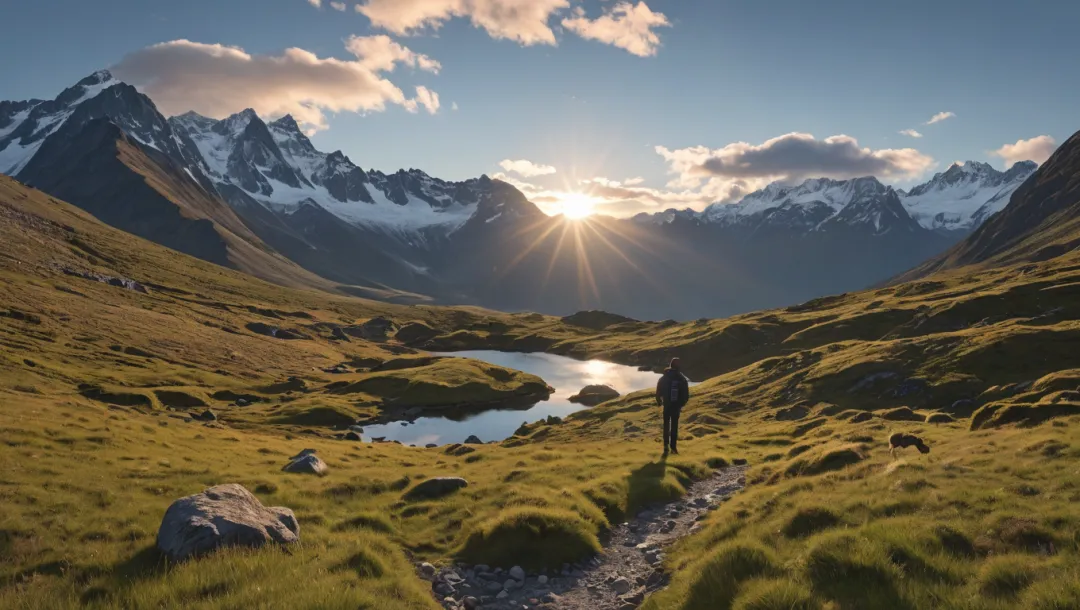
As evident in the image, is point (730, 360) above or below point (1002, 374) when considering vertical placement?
below

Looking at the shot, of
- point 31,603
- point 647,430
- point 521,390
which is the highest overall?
point 31,603

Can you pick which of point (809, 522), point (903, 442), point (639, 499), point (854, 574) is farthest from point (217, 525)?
point (903, 442)

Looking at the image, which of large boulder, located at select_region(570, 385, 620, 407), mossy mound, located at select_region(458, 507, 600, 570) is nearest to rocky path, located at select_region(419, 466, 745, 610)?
mossy mound, located at select_region(458, 507, 600, 570)

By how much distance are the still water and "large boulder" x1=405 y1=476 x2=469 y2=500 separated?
47531 mm

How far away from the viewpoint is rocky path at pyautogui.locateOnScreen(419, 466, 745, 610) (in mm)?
13641

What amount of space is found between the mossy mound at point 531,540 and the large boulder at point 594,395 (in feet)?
290

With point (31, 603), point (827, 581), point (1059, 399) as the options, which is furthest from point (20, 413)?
point (1059, 399)

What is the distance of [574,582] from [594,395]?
94.0 metres

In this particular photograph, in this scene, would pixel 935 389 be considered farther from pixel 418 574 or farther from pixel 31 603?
pixel 31 603

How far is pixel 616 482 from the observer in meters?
23.1

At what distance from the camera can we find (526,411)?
98.4 m

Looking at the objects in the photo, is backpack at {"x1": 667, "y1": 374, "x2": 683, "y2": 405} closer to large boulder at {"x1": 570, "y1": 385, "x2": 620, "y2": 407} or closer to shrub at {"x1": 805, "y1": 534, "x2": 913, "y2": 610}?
shrub at {"x1": 805, "y1": 534, "x2": 913, "y2": 610}

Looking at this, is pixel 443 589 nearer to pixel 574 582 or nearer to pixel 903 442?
pixel 574 582

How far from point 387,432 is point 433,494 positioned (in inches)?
2250
